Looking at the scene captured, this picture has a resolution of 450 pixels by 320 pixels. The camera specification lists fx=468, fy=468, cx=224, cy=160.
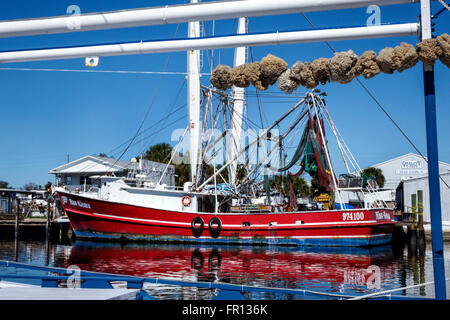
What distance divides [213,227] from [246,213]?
6.52 ft

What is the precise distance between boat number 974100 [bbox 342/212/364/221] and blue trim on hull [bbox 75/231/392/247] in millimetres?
1107

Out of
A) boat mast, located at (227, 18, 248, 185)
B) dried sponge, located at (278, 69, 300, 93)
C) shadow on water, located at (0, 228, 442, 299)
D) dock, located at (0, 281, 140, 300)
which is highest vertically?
boat mast, located at (227, 18, 248, 185)

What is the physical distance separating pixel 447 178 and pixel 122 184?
23.1 meters

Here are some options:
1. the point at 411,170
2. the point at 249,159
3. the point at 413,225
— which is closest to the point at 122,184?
the point at 249,159

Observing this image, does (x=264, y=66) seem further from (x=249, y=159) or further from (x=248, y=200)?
(x=248, y=200)

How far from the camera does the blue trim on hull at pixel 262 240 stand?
24.1m

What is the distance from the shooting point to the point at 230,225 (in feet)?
85.1

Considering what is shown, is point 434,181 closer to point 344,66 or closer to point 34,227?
point 344,66

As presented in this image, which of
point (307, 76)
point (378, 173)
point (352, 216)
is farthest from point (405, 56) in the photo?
point (378, 173)

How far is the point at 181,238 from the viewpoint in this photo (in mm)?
26250

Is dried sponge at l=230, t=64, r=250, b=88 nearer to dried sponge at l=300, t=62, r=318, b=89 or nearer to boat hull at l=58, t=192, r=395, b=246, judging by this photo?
dried sponge at l=300, t=62, r=318, b=89

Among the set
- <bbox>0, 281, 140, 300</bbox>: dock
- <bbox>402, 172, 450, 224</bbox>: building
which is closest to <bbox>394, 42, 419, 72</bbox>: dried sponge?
<bbox>0, 281, 140, 300</bbox>: dock

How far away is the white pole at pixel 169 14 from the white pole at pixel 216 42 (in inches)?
11.1

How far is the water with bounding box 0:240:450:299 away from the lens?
1196 cm
